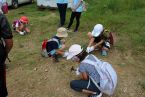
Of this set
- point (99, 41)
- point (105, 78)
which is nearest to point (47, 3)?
point (99, 41)

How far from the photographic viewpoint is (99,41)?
7.64m

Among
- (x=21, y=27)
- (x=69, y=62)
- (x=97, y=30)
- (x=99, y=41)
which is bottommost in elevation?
(x=21, y=27)

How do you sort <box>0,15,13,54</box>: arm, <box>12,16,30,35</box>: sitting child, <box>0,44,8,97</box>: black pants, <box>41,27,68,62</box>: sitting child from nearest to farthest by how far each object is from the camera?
1. <box>0,15,13,54</box>: arm
2. <box>0,44,8,97</box>: black pants
3. <box>41,27,68,62</box>: sitting child
4. <box>12,16,30,35</box>: sitting child

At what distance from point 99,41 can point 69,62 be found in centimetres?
95

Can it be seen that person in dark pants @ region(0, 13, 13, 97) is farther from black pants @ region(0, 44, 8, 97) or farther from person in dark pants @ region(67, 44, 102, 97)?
person in dark pants @ region(67, 44, 102, 97)

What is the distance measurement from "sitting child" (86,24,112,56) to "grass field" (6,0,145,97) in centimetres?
17

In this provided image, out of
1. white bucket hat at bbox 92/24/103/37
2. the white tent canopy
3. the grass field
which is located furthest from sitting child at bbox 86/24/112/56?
the white tent canopy

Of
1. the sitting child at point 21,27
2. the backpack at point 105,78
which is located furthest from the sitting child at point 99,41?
the sitting child at point 21,27

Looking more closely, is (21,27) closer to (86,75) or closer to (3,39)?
(86,75)

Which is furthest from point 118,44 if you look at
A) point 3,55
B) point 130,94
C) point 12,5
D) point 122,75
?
point 12,5

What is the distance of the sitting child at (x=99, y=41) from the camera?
296 inches

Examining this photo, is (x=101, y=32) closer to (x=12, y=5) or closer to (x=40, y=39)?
(x=40, y=39)

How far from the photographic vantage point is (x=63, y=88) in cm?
620

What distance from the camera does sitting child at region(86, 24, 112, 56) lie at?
24.6ft
